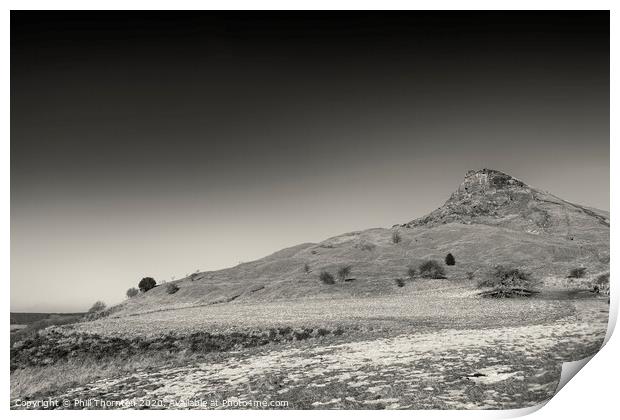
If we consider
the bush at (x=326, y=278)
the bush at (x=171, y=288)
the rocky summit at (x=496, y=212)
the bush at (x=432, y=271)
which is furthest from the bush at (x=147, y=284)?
the rocky summit at (x=496, y=212)

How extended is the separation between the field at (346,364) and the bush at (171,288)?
74.8 feet

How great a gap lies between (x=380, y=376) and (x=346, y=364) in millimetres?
1204

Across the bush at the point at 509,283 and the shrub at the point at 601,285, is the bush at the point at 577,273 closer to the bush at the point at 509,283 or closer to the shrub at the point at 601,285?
the bush at the point at 509,283

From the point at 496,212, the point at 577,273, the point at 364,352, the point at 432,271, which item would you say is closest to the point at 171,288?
the point at 432,271

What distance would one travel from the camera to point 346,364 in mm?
13305

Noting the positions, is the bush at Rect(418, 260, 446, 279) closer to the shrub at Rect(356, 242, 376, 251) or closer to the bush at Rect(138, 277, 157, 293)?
the shrub at Rect(356, 242, 376, 251)

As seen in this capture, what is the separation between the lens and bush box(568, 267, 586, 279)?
28700 millimetres

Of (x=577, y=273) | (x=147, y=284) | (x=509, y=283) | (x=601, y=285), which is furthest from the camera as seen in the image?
(x=147, y=284)

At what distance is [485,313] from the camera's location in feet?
66.9

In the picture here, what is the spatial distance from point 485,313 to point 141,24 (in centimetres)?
1602

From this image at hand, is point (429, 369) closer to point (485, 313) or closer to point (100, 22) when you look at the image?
point (485, 313)

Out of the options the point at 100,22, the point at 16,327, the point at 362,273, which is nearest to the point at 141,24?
the point at 100,22

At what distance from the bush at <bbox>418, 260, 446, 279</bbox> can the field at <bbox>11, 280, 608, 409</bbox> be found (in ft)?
72.4

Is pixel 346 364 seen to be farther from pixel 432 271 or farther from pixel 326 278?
pixel 432 271
